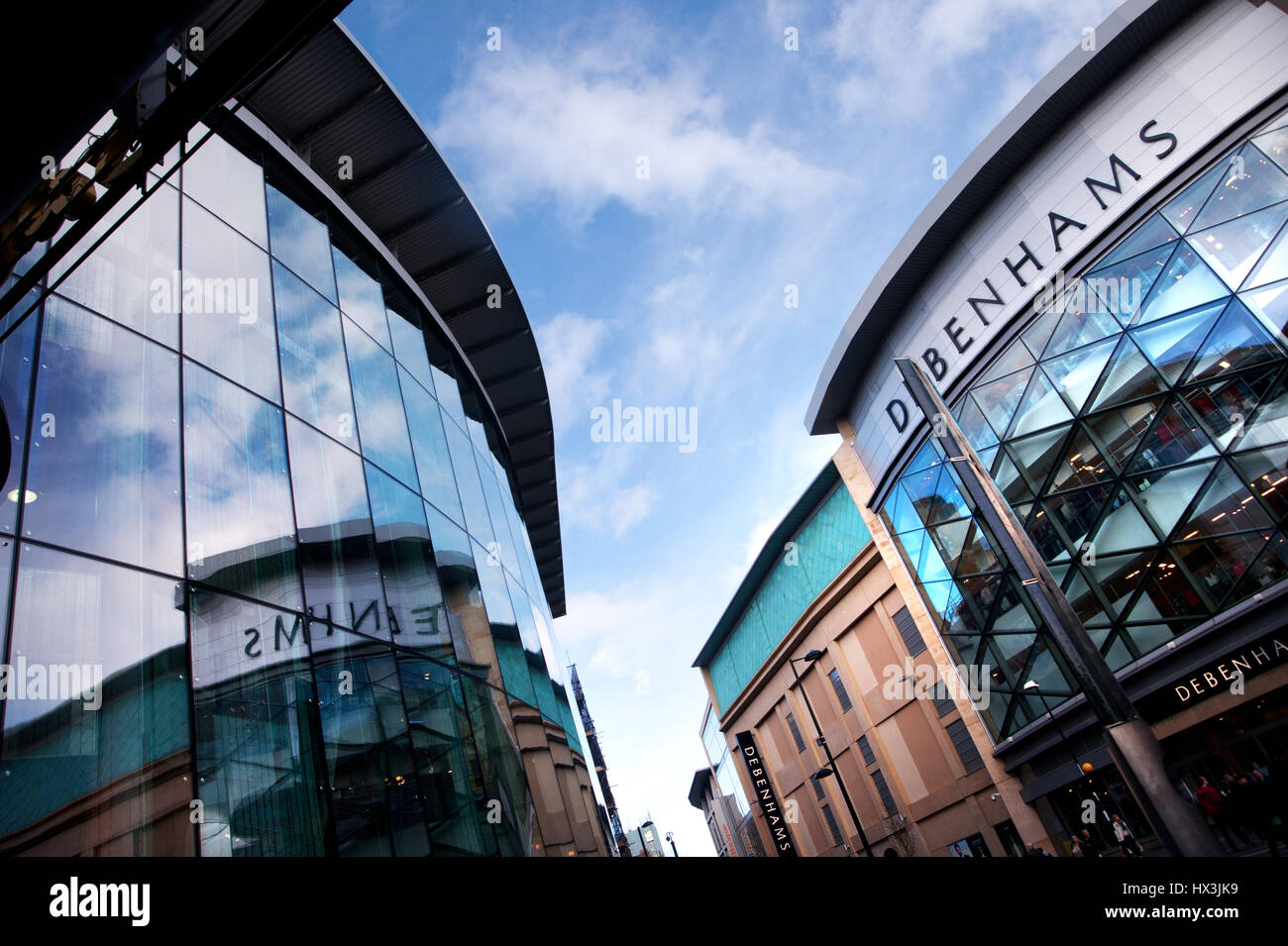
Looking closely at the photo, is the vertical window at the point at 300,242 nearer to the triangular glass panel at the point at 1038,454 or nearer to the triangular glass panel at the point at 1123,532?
the triangular glass panel at the point at 1038,454

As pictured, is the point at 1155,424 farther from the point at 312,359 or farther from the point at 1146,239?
the point at 312,359

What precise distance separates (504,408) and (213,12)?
14.3m

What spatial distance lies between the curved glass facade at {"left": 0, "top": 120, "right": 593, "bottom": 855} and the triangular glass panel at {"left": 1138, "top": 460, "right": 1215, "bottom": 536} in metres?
15.7

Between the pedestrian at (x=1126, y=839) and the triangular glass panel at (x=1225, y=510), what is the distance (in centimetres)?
722

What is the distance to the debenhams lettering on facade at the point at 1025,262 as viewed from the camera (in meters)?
17.0

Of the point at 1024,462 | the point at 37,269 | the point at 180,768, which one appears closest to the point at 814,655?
the point at 1024,462

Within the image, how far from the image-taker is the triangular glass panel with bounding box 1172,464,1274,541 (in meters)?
15.4

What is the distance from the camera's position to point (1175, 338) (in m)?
16.4

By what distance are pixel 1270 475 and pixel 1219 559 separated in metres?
2.19

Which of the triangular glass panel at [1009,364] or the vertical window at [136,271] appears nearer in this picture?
the vertical window at [136,271]

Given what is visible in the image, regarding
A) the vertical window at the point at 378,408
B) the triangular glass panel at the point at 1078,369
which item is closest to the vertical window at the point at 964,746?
the triangular glass panel at the point at 1078,369

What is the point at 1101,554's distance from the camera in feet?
60.7

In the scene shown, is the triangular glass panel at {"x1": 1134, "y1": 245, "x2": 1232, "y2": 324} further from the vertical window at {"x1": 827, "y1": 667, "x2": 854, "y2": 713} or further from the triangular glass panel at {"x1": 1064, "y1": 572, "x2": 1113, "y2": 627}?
the vertical window at {"x1": 827, "y1": 667, "x2": 854, "y2": 713}

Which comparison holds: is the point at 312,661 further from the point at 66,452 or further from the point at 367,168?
the point at 367,168
